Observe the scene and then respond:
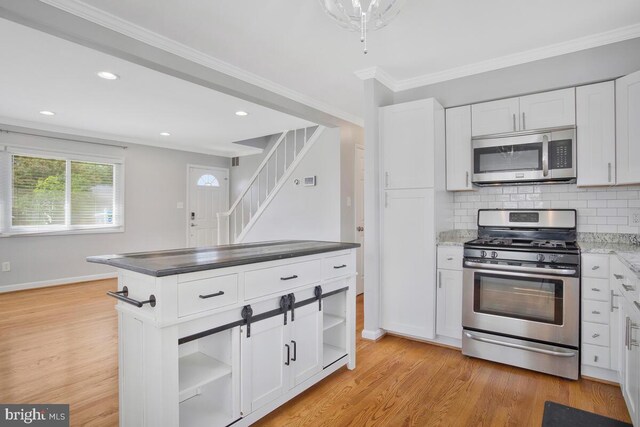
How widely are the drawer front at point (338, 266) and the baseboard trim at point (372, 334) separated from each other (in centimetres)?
93

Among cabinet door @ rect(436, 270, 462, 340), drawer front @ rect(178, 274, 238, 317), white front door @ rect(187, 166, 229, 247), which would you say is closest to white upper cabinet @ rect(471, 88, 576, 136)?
cabinet door @ rect(436, 270, 462, 340)

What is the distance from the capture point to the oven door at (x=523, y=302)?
96.5 inches

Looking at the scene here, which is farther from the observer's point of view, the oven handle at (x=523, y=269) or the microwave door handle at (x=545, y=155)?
the microwave door handle at (x=545, y=155)

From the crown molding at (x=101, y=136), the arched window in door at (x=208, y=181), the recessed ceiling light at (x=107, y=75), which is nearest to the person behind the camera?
the recessed ceiling light at (x=107, y=75)

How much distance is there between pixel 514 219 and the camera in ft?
10.3

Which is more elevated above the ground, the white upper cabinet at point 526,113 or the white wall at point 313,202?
the white upper cabinet at point 526,113

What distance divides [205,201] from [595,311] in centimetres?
662

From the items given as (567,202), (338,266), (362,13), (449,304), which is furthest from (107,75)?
(567,202)

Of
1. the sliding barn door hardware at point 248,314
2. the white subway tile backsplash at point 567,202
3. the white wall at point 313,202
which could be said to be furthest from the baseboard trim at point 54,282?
the white subway tile backsplash at point 567,202

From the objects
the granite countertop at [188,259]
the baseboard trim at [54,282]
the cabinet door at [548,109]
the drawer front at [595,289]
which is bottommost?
the baseboard trim at [54,282]

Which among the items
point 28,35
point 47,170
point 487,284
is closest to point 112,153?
point 47,170

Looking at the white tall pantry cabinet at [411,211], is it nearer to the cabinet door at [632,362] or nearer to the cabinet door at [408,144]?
the cabinet door at [408,144]

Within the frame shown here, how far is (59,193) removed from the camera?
5.47m

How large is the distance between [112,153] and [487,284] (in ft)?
19.8
